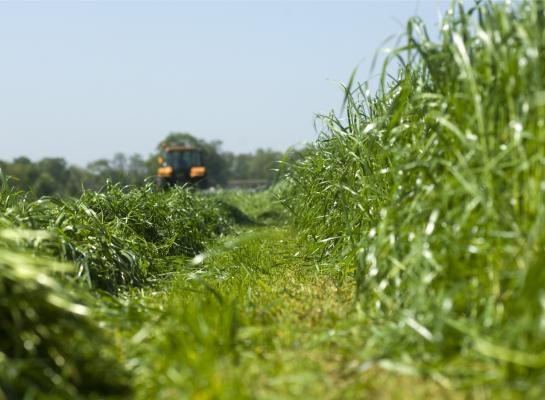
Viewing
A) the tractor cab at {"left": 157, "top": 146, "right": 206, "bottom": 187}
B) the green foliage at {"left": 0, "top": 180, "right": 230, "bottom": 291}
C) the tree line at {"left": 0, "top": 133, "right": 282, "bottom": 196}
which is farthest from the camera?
the tree line at {"left": 0, "top": 133, "right": 282, "bottom": 196}

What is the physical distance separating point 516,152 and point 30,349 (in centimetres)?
162

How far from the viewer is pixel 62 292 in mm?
1929

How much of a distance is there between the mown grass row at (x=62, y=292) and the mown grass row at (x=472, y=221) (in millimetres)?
840

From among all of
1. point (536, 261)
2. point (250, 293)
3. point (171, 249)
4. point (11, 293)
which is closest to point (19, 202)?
point (250, 293)

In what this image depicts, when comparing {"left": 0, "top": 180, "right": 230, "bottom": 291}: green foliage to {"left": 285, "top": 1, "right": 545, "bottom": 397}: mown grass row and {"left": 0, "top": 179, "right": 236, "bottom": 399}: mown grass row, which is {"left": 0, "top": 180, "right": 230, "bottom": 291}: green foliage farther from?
{"left": 285, "top": 1, "right": 545, "bottom": 397}: mown grass row

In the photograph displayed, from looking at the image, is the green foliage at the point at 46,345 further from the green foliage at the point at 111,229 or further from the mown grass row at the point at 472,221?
the mown grass row at the point at 472,221

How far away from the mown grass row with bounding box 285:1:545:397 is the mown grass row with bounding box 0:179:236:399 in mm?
840

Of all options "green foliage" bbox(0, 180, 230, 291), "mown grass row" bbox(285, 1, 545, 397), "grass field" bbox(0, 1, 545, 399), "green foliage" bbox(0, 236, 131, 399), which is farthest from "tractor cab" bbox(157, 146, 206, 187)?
"green foliage" bbox(0, 236, 131, 399)

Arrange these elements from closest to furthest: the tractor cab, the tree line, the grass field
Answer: the grass field
the tractor cab
the tree line

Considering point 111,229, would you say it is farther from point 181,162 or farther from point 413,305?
point 181,162

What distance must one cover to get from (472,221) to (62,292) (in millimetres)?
1333

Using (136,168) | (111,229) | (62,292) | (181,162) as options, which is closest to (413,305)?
(62,292)

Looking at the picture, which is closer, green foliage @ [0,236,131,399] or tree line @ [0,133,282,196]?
green foliage @ [0,236,131,399]

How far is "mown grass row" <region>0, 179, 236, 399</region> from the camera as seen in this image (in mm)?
1775
